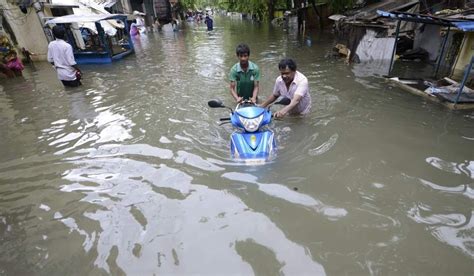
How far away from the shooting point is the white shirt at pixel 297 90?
15.3ft

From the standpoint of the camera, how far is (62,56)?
26.6 ft

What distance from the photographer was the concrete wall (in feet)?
45.0

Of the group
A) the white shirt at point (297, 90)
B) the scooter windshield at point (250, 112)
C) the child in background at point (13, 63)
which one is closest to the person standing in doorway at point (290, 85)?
the white shirt at point (297, 90)

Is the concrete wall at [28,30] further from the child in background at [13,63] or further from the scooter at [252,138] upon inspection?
the scooter at [252,138]

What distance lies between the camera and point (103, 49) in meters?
15.0

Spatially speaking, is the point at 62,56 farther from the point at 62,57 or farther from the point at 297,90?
the point at 297,90

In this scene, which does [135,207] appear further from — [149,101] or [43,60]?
[43,60]

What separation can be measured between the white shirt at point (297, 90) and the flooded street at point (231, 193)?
1.52 feet

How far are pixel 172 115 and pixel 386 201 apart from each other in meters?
4.81

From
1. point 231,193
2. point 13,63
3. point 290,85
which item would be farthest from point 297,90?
point 13,63

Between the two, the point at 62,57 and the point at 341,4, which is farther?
the point at 341,4

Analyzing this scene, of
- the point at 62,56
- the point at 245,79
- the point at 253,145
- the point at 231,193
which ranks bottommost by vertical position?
the point at 231,193

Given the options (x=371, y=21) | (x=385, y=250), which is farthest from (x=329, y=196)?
(x=371, y=21)

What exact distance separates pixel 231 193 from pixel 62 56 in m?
6.96
